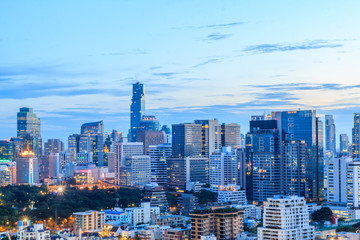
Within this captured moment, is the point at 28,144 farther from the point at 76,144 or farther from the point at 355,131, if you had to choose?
the point at 355,131

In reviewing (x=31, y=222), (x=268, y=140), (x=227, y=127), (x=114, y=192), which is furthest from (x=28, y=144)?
(x=31, y=222)

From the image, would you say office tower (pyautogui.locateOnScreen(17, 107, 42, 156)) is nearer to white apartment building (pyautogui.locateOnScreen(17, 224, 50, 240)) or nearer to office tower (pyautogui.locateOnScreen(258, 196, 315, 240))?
white apartment building (pyautogui.locateOnScreen(17, 224, 50, 240))

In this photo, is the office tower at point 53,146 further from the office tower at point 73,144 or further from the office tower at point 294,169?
the office tower at point 294,169

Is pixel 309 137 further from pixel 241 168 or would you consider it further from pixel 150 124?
pixel 150 124

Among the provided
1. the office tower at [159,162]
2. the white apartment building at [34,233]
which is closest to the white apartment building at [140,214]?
the white apartment building at [34,233]

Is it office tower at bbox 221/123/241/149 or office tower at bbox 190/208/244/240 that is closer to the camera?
office tower at bbox 190/208/244/240

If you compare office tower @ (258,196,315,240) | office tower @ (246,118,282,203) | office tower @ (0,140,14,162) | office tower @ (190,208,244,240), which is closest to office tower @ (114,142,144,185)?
office tower @ (0,140,14,162)
